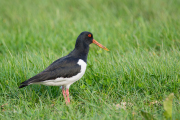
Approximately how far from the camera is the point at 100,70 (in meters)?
4.32

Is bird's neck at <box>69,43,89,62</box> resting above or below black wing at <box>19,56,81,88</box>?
above

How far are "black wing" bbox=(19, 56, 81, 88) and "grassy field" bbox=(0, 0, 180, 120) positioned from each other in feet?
1.21

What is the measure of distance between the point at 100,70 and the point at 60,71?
2.95 feet

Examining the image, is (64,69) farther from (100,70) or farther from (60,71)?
(100,70)

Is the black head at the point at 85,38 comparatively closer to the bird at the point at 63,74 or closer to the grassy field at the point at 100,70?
the bird at the point at 63,74

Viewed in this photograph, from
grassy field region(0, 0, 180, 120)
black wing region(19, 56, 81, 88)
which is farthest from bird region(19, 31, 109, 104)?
grassy field region(0, 0, 180, 120)

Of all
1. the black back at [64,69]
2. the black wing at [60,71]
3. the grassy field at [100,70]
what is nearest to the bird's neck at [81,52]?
the black back at [64,69]

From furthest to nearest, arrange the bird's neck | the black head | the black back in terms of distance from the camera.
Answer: the black head, the bird's neck, the black back

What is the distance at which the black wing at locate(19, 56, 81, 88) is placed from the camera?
3619 mm

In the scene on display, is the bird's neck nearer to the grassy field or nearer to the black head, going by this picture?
the black head

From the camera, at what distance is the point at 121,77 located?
4.10 meters

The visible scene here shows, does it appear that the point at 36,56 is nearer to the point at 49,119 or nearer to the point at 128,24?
the point at 49,119

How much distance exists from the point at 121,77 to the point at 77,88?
32.5 inches

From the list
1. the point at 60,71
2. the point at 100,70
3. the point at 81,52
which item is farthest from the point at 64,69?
the point at 100,70
